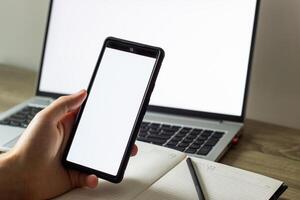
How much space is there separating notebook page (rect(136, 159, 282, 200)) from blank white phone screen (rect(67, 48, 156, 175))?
6 cm

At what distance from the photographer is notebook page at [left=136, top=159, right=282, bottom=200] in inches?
24.8

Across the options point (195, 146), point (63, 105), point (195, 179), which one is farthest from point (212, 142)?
point (63, 105)

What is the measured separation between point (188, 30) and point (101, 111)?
323mm

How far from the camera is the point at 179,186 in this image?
0.65m

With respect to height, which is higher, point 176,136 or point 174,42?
point 174,42

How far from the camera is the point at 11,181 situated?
62 centimetres

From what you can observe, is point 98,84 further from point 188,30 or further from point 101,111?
point 188,30

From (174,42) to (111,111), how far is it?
0.32 m

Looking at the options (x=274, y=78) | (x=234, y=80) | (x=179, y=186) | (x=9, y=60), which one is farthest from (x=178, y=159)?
(x=9, y=60)

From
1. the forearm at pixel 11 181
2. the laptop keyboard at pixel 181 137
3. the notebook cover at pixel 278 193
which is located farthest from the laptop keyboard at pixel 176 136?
the forearm at pixel 11 181

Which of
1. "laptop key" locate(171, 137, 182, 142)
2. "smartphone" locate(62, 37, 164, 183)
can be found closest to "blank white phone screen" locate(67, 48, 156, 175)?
"smartphone" locate(62, 37, 164, 183)

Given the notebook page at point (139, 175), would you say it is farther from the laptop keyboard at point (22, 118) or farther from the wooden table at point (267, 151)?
the laptop keyboard at point (22, 118)

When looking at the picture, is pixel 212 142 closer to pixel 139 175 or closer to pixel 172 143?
pixel 172 143

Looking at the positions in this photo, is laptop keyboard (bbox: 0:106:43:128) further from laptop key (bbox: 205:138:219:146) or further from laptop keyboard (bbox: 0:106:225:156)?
laptop key (bbox: 205:138:219:146)
